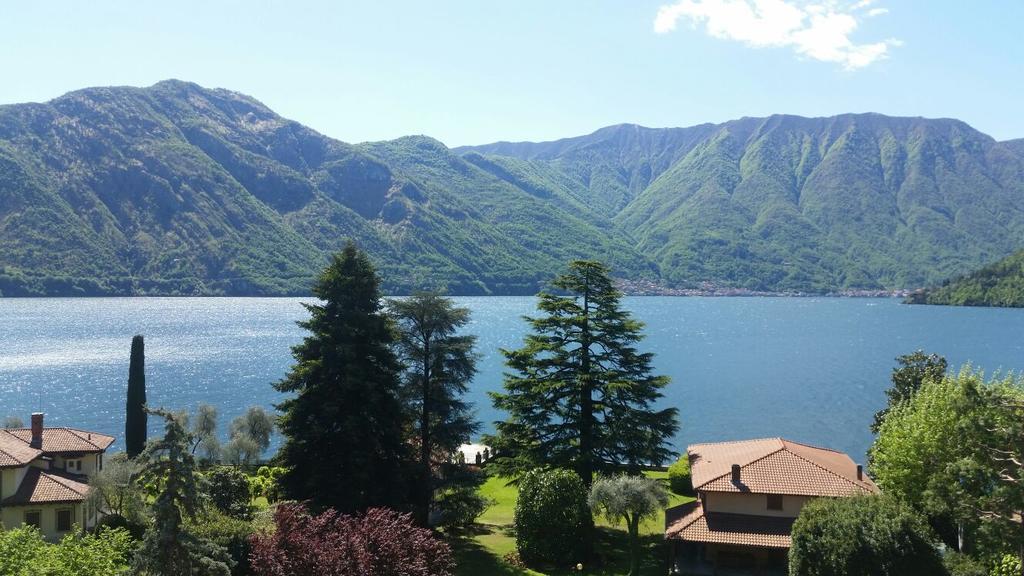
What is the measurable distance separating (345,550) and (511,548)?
14.2 m

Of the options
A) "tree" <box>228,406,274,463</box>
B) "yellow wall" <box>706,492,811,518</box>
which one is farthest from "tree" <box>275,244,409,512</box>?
"tree" <box>228,406,274,463</box>

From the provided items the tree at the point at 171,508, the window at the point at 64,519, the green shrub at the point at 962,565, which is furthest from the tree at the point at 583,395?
the tree at the point at 171,508

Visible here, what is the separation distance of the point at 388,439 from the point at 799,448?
17.3 metres

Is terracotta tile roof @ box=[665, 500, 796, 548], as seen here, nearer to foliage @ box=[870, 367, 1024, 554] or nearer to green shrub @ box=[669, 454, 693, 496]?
foliage @ box=[870, 367, 1024, 554]

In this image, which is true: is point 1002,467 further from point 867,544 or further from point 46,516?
point 46,516

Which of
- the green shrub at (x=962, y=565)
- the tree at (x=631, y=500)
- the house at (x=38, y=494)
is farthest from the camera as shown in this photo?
the house at (x=38, y=494)

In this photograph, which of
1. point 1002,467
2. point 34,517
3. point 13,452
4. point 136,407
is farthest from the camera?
point 136,407

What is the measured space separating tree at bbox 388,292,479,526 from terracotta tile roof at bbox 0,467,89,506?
44.8 feet

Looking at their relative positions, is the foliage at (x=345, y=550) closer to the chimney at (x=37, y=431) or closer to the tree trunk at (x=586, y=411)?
the tree trunk at (x=586, y=411)

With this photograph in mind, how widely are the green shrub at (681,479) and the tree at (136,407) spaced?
27700mm

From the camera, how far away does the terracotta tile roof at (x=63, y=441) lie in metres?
36.8

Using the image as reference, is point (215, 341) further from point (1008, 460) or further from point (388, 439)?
point (1008, 460)

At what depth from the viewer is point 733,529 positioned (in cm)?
2620

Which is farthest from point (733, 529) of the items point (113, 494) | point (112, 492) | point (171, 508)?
point (113, 494)
